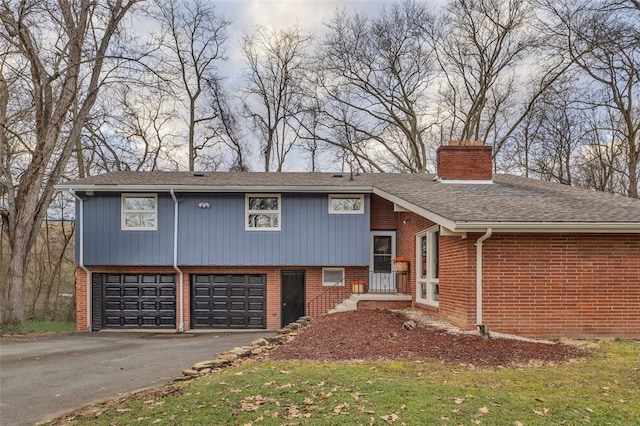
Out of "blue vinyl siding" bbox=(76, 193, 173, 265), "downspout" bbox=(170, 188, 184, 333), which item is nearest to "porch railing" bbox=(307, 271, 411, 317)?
"downspout" bbox=(170, 188, 184, 333)

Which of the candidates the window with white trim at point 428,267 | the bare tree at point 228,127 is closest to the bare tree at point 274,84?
the bare tree at point 228,127

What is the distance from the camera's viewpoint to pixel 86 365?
29.8ft

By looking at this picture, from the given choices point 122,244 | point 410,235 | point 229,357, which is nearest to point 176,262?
point 122,244

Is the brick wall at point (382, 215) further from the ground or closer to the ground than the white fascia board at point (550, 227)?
further from the ground

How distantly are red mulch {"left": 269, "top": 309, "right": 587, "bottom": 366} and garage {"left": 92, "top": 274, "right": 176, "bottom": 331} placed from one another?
25.0 ft

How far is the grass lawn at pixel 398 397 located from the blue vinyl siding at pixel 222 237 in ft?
28.4

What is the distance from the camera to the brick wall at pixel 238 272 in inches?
608

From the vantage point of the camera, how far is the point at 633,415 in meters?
4.64

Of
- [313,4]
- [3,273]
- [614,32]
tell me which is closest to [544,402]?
[614,32]

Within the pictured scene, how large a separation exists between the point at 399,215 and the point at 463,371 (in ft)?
31.7

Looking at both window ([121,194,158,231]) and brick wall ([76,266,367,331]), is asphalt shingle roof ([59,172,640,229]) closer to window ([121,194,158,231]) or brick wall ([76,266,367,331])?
window ([121,194,158,231])

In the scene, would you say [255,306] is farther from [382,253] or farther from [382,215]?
[382,215]

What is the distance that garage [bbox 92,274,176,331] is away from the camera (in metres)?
15.6

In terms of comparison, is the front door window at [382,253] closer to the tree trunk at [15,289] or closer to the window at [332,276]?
the window at [332,276]
